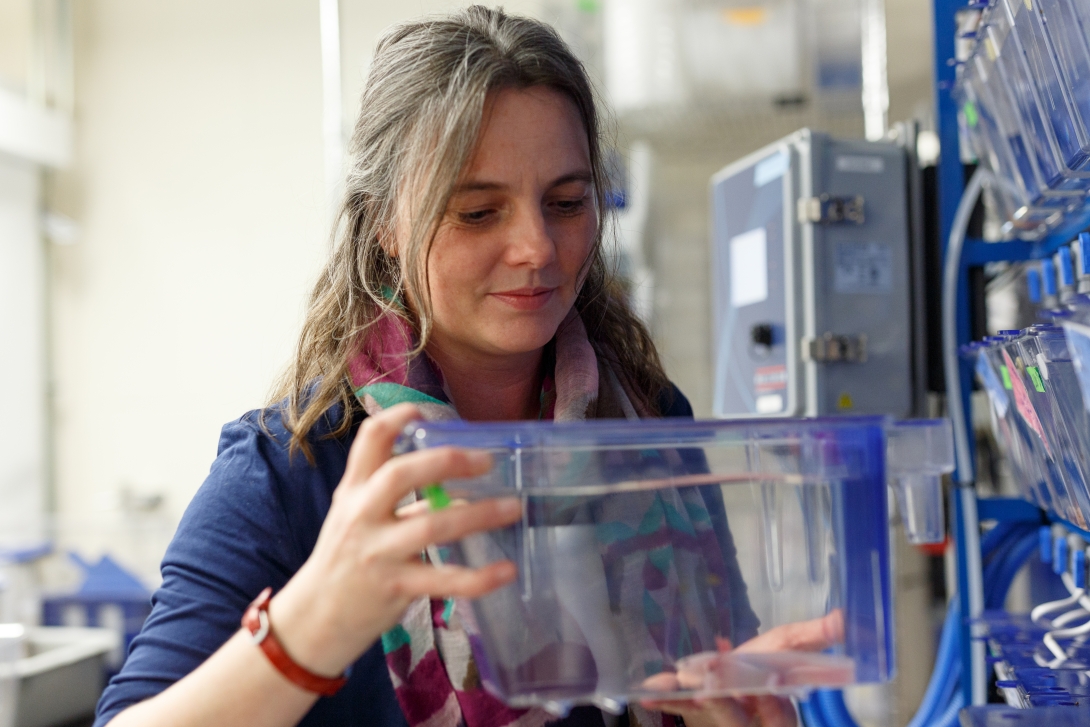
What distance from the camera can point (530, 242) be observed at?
96cm

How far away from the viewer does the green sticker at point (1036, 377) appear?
101 cm

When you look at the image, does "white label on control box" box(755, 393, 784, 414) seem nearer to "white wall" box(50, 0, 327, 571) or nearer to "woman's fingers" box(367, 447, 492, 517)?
"woman's fingers" box(367, 447, 492, 517)

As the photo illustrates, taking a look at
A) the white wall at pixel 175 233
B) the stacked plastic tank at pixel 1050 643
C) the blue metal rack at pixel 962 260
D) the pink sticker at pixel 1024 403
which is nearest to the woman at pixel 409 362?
the stacked plastic tank at pixel 1050 643

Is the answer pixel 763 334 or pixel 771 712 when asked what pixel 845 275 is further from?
pixel 771 712

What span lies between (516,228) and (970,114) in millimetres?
901

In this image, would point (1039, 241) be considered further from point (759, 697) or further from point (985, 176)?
point (759, 697)

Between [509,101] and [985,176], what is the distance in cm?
87

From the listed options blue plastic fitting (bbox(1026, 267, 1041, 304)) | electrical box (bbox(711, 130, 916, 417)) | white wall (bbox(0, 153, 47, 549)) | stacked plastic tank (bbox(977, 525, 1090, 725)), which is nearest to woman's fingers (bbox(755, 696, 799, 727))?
stacked plastic tank (bbox(977, 525, 1090, 725))

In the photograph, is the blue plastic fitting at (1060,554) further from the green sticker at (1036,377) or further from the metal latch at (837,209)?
the metal latch at (837,209)

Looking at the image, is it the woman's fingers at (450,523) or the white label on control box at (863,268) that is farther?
the white label on control box at (863,268)

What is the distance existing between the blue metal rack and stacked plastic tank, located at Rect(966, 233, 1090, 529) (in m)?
0.29

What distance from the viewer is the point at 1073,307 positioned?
84 centimetres

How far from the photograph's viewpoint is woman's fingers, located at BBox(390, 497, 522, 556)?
619 millimetres

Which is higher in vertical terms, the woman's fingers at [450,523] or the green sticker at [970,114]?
the green sticker at [970,114]
